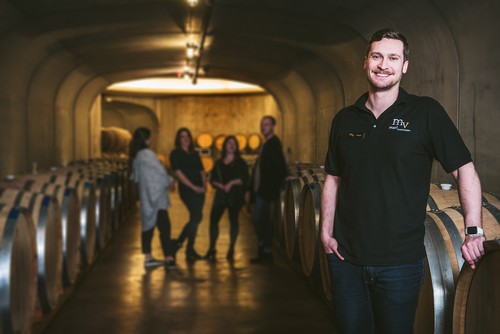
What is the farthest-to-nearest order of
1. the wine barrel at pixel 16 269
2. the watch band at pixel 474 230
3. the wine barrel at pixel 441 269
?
the wine barrel at pixel 16 269 < the wine barrel at pixel 441 269 < the watch band at pixel 474 230

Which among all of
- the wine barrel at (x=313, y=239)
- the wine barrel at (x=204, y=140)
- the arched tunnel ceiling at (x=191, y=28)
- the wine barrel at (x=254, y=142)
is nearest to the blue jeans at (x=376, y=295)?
the wine barrel at (x=313, y=239)

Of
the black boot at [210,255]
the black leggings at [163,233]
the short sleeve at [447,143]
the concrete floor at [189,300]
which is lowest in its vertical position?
the concrete floor at [189,300]

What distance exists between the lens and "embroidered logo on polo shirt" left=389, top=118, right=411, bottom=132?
231cm

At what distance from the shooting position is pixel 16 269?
3609 mm

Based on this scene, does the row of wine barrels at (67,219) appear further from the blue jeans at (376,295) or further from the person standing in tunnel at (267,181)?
the blue jeans at (376,295)

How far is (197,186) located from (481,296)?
5348 millimetres

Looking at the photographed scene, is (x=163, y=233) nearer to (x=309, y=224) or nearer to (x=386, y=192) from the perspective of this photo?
(x=309, y=224)

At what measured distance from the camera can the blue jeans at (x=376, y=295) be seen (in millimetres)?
2363

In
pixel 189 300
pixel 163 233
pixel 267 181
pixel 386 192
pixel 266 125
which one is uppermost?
pixel 266 125

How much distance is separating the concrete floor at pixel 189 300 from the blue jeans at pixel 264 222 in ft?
0.83

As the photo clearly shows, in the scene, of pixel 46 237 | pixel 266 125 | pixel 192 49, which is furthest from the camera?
pixel 192 49

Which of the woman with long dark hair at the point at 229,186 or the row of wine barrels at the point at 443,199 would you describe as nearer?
the row of wine barrels at the point at 443,199

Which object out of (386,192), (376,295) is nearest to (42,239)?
(376,295)

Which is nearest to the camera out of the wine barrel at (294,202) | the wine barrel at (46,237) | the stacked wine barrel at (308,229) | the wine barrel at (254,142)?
the wine barrel at (46,237)
